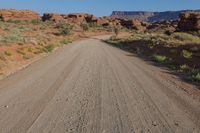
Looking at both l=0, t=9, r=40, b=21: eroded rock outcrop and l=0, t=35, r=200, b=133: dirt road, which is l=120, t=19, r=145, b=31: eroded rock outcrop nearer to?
l=0, t=9, r=40, b=21: eroded rock outcrop

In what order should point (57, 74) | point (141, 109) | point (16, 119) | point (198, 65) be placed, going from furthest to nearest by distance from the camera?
1. point (198, 65)
2. point (57, 74)
3. point (141, 109)
4. point (16, 119)

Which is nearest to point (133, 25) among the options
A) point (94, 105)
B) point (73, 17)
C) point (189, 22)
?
point (73, 17)

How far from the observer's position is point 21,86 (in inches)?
486

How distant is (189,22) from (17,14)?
89.8 metres

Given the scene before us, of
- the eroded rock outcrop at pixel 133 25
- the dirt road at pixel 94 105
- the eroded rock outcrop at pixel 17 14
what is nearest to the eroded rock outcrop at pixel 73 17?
the eroded rock outcrop at pixel 17 14

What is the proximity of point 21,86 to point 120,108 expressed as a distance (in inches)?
187

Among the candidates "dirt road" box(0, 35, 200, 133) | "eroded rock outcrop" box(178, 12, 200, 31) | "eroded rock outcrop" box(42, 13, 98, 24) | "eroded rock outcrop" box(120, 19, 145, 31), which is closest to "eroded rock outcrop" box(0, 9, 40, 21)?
"eroded rock outcrop" box(42, 13, 98, 24)

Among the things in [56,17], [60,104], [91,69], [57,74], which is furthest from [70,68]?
[56,17]

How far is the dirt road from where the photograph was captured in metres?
7.57

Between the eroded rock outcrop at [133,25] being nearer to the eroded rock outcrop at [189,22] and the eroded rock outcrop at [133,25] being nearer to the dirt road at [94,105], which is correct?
the eroded rock outcrop at [189,22]

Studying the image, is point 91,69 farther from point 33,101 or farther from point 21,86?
point 33,101

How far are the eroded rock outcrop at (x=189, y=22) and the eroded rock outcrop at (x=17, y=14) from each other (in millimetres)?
78541

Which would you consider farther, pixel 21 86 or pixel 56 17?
pixel 56 17

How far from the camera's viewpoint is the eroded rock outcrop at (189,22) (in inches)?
2282
